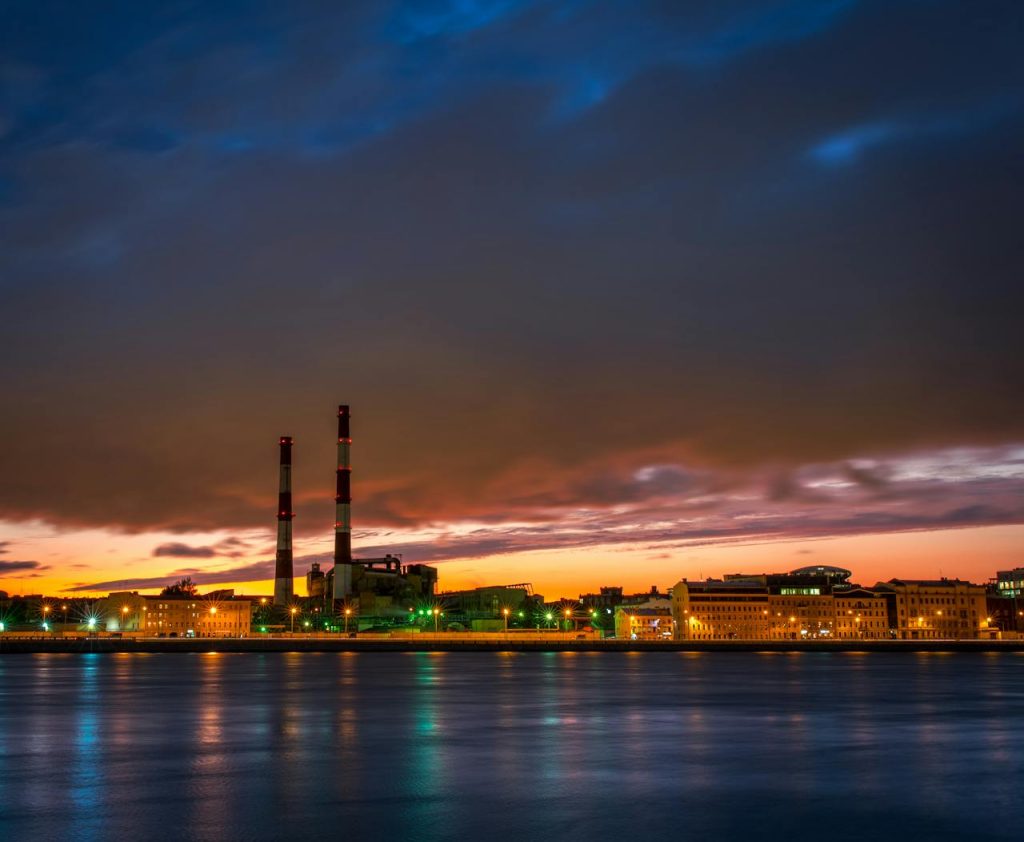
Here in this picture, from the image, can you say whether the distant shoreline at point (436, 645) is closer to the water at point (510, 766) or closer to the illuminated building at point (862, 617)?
the illuminated building at point (862, 617)

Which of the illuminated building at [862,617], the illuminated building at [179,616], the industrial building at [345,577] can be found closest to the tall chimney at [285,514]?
the industrial building at [345,577]

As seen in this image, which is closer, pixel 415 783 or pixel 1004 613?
pixel 415 783

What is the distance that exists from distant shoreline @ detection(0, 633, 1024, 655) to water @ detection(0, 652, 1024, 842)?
85797 mm

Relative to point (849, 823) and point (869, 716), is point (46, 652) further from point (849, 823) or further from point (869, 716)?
point (849, 823)

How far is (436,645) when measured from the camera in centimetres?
13625

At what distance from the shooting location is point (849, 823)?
1742cm

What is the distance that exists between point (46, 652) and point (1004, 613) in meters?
144

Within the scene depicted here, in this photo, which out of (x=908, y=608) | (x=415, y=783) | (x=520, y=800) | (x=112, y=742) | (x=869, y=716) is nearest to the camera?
(x=520, y=800)

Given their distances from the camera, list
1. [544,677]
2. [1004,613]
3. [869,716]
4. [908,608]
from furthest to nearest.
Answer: [1004,613]
[908,608]
[544,677]
[869,716]

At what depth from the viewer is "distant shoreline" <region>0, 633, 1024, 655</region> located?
132 m

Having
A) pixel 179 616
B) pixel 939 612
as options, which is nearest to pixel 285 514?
pixel 179 616

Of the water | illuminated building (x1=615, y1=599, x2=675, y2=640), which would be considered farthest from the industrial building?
the water

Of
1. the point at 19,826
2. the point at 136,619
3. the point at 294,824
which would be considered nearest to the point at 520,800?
the point at 294,824

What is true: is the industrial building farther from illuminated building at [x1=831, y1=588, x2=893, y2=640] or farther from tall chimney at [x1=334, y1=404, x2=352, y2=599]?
illuminated building at [x1=831, y1=588, x2=893, y2=640]
